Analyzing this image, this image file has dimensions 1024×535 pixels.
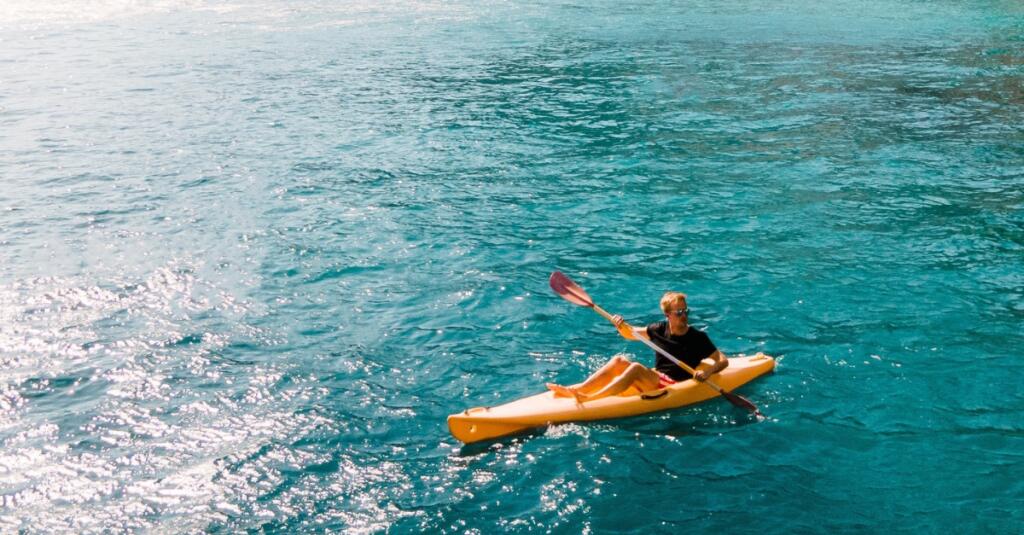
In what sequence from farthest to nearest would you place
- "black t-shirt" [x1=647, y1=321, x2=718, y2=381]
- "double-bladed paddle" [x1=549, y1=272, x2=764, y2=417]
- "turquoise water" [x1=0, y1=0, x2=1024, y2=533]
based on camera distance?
"black t-shirt" [x1=647, y1=321, x2=718, y2=381], "double-bladed paddle" [x1=549, y1=272, x2=764, y2=417], "turquoise water" [x1=0, y1=0, x2=1024, y2=533]

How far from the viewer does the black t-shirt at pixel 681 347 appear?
35.4 feet

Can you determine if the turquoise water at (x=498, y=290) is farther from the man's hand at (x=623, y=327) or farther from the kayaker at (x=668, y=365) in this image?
the man's hand at (x=623, y=327)

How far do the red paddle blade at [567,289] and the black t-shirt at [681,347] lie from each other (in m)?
1.14

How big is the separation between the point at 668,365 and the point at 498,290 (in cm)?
Result: 363

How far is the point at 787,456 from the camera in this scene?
971cm

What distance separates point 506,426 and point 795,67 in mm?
22640

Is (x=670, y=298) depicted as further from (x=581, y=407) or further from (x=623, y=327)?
(x=581, y=407)

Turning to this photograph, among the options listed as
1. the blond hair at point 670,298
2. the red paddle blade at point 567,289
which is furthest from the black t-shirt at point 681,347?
the red paddle blade at point 567,289

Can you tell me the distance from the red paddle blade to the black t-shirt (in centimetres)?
114

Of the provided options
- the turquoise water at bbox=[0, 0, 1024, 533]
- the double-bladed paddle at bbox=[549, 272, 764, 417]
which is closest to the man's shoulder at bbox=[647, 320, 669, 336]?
the double-bladed paddle at bbox=[549, 272, 764, 417]

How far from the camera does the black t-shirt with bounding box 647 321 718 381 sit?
10.8 metres

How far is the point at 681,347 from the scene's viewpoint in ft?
35.6

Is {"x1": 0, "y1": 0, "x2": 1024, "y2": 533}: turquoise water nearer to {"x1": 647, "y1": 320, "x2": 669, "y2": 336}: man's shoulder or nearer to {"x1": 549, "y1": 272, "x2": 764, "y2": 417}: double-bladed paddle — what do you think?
{"x1": 549, "y1": 272, "x2": 764, "y2": 417}: double-bladed paddle

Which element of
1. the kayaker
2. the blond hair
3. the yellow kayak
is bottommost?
the yellow kayak
